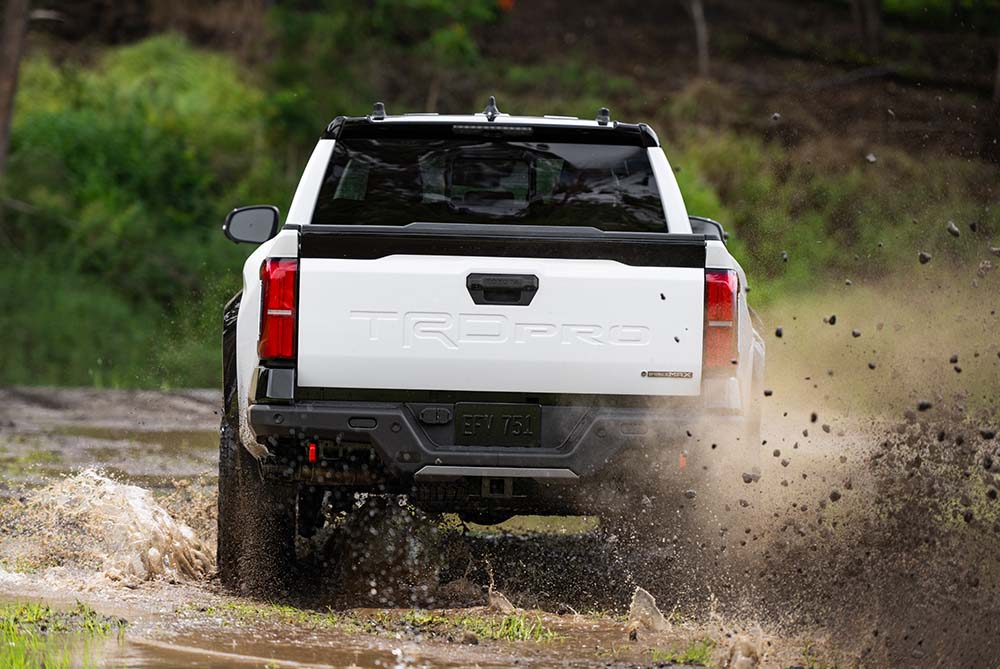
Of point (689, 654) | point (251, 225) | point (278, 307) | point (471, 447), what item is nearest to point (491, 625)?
point (471, 447)

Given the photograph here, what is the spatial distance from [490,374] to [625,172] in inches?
61.4

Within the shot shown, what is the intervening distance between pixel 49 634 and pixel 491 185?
284cm

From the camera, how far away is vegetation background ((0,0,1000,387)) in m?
20.1

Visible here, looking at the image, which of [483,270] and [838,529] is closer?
A: [483,270]

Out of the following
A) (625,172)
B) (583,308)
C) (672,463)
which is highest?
(625,172)

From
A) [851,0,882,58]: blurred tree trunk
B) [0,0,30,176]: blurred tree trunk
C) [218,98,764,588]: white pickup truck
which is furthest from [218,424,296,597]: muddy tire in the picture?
[851,0,882,58]: blurred tree trunk

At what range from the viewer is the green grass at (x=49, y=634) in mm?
4805

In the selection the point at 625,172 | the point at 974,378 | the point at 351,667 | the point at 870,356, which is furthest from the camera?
the point at 870,356

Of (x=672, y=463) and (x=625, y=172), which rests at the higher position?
(x=625, y=172)

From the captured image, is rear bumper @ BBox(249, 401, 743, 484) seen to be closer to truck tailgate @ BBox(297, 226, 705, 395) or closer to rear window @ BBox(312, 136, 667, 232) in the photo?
truck tailgate @ BBox(297, 226, 705, 395)

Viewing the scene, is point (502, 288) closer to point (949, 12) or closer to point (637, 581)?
point (637, 581)

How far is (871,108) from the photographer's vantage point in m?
33.3

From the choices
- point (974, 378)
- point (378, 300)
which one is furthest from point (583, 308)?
point (974, 378)

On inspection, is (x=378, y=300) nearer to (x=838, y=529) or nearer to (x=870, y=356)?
(x=838, y=529)
